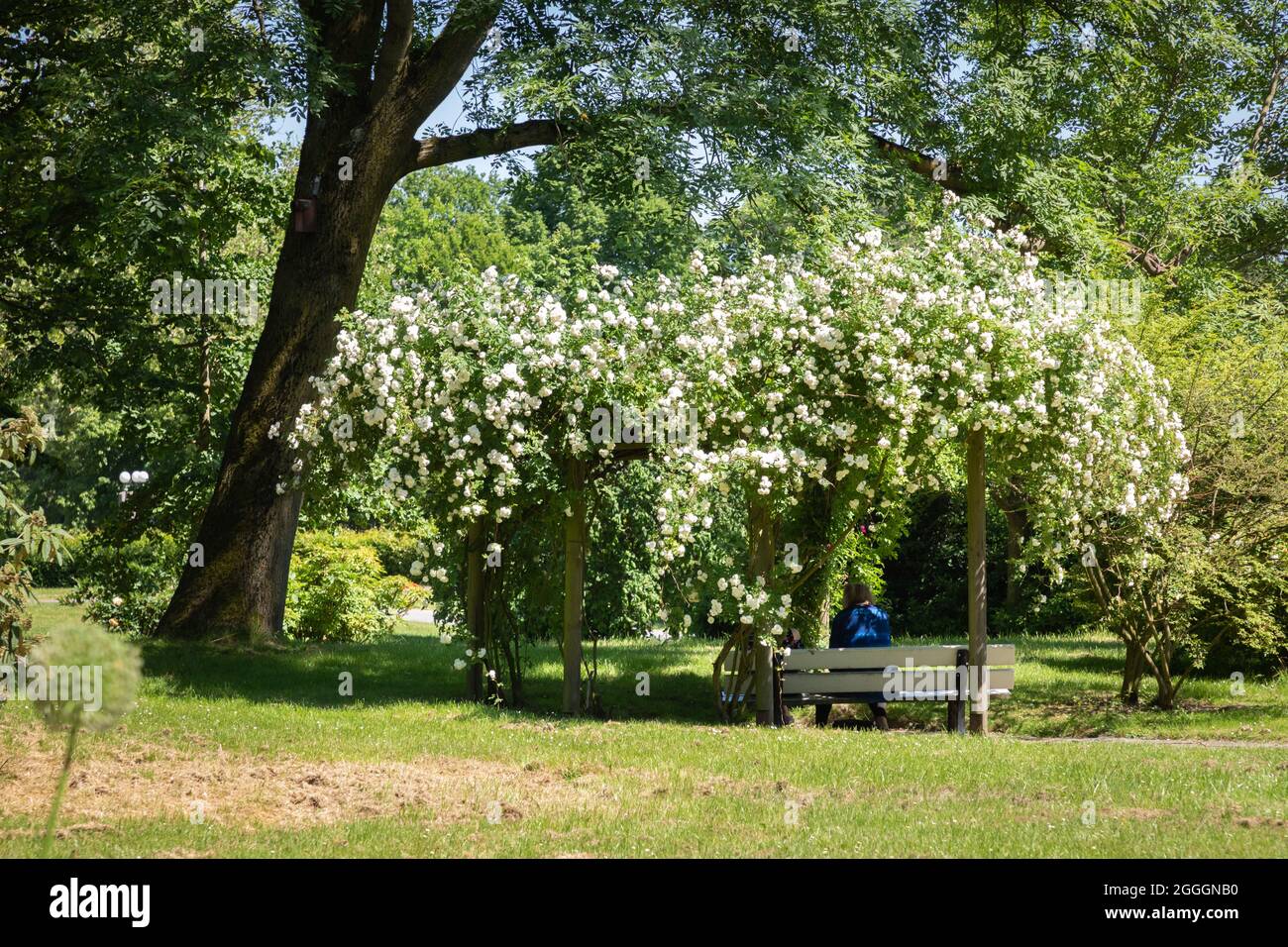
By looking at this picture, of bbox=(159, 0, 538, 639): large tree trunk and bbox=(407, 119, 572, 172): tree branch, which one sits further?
bbox=(407, 119, 572, 172): tree branch

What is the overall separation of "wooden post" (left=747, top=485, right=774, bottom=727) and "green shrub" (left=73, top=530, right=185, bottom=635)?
33.3 feet

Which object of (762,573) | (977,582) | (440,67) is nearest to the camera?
(762,573)

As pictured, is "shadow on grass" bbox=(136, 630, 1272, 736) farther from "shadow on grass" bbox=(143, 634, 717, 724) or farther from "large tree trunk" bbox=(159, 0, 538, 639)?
"large tree trunk" bbox=(159, 0, 538, 639)

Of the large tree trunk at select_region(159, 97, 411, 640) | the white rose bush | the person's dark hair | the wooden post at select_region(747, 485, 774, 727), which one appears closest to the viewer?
the white rose bush

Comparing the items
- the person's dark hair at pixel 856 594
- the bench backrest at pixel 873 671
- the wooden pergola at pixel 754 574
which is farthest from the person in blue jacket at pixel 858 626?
the wooden pergola at pixel 754 574

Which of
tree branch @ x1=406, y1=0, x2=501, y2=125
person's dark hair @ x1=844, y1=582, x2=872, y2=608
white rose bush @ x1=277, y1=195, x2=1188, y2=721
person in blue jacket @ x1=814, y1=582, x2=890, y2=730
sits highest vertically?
tree branch @ x1=406, y1=0, x2=501, y2=125

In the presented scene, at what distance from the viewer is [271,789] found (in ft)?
27.7

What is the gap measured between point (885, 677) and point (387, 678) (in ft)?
18.7

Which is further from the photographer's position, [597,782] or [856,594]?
[856,594]

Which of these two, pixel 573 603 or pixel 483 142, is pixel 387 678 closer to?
pixel 573 603

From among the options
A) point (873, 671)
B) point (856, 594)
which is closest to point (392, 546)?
point (856, 594)

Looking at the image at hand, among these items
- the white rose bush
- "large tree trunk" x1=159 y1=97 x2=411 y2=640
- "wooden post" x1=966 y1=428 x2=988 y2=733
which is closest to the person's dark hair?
the white rose bush

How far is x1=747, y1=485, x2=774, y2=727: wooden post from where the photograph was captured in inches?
473

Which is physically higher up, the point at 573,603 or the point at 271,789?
the point at 573,603
